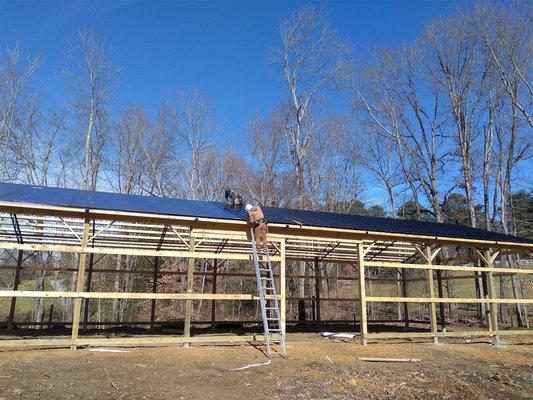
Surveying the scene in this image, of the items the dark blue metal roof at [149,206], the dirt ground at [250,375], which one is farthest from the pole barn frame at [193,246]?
the dirt ground at [250,375]

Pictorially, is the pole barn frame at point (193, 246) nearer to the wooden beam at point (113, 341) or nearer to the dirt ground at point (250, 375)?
the wooden beam at point (113, 341)

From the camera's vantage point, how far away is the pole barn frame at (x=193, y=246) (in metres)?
9.41

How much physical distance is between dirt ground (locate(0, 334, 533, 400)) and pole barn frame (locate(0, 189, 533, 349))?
1.12m

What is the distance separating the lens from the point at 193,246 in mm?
10625

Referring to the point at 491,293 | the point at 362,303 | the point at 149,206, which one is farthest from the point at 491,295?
the point at 149,206

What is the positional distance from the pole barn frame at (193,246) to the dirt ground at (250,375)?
1.12 m

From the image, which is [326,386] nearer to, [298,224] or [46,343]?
[298,224]

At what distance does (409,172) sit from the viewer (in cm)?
2759

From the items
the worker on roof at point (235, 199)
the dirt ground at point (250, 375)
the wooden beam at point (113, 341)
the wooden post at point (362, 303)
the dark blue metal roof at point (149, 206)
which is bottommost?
the dirt ground at point (250, 375)

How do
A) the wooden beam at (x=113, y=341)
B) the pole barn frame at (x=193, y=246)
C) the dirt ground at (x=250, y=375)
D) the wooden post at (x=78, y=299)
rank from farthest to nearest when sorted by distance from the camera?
the pole barn frame at (x=193, y=246) < the wooden post at (x=78, y=299) < the wooden beam at (x=113, y=341) < the dirt ground at (x=250, y=375)

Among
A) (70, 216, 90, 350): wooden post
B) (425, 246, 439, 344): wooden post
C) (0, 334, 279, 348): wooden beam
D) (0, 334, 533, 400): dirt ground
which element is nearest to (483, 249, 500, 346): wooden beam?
(425, 246, 439, 344): wooden post

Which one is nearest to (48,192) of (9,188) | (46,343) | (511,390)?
(9,188)

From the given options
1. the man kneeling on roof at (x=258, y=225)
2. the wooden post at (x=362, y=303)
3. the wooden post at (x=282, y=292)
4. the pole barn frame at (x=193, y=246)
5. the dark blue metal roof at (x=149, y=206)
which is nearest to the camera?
the pole barn frame at (x=193, y=246)

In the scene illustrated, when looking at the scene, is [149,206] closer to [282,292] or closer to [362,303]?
[282,292]
